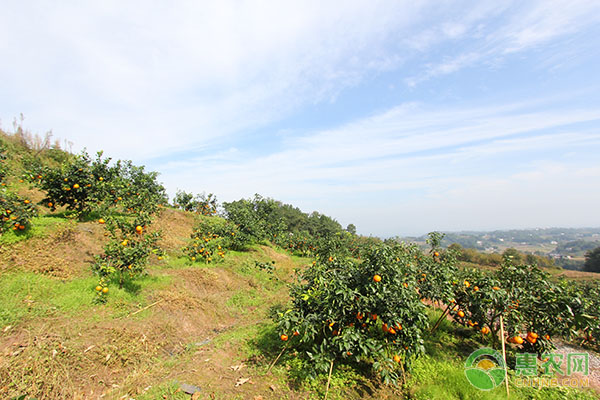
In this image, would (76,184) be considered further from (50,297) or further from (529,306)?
(529,306)

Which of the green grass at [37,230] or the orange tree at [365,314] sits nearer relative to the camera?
the orange tree at [365,314]

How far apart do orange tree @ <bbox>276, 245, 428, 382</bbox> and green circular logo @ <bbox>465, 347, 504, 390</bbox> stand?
1213 mm

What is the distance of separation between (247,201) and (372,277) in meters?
13.0

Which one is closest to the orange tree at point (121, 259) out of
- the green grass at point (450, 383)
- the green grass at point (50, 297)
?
the green grass at point (50, 297)

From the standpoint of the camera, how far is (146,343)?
16.4 ft

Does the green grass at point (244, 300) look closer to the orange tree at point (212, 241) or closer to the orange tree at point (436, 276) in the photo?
the orange tree at point (212, 241)

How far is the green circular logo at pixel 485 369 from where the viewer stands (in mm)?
4246

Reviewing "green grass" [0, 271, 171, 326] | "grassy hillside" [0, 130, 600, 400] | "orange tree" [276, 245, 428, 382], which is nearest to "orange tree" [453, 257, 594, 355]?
"grassy hillside" [0, 130, 600, 400]

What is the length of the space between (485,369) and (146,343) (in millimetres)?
6749

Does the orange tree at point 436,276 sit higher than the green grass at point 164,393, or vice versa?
the orange tree at point 436,276

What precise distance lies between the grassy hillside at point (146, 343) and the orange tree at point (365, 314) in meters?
0.58

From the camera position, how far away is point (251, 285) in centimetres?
942

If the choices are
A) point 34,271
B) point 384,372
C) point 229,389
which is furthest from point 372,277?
point 34,271

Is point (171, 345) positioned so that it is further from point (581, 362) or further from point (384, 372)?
point (581, 362)
